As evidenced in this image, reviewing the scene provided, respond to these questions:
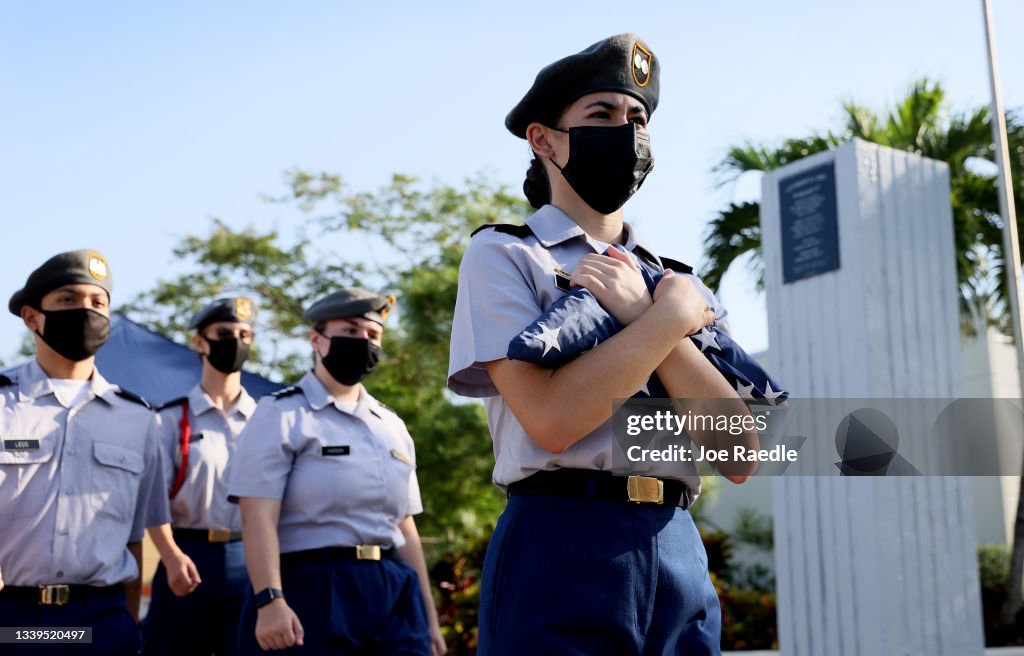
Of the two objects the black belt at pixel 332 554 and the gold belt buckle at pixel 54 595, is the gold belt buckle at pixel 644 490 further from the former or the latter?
the gold belt buckle at pixel 54 595

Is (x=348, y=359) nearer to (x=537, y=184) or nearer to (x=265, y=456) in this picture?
(x=265, y=456)

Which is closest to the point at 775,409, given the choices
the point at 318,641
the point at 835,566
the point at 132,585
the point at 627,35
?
the point at 627,35

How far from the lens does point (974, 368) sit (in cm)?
1711

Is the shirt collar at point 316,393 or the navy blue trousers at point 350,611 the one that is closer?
the navy blue trousers at point 350,611

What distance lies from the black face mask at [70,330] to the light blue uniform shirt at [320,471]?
722 millimetres

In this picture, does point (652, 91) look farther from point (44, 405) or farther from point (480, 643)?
point (44, 405)

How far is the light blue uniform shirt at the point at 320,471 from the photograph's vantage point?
443cm

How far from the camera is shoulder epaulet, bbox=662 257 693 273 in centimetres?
241

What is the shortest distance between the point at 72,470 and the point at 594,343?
9.79 feet

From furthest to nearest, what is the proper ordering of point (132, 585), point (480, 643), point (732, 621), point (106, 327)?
point (732, 621) → point (132, 585) → point (106, 327) → point (480, 643)

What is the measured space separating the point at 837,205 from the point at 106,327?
4.77 meters

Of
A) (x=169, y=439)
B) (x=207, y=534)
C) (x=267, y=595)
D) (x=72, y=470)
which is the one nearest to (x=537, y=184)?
(x=267, y=595)

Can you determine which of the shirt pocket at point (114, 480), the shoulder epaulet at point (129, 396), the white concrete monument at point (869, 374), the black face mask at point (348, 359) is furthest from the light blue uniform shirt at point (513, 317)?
the white concrete monument at point (869, 374)

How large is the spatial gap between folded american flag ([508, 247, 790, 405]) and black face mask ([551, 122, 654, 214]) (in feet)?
0.56
